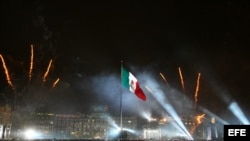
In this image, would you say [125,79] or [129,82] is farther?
[129,82]

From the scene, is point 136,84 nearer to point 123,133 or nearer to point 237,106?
point 123,133

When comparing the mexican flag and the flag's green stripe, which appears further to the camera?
the mexican flag

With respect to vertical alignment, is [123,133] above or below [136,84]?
below

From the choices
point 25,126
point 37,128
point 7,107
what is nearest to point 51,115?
point 37,128

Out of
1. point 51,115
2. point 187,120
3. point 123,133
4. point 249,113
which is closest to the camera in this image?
point 123,133

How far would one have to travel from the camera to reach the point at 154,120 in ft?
643

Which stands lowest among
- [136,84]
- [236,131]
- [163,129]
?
[163,129]

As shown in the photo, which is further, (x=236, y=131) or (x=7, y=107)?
(x=7, y=107)

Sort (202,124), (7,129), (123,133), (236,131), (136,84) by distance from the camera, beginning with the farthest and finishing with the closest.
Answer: (202,124)
(7,129)
(136,84)
(123,133)
(236,131)

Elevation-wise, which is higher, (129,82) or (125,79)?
(125,79)

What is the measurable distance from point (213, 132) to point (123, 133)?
309 ft

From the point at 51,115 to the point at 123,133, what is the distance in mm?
169694

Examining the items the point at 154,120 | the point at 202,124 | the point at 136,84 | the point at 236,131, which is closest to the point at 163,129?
the point at 154,120

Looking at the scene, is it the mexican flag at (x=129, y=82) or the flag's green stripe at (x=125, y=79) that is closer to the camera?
the flag's green stripe at (x=125, y=79)
